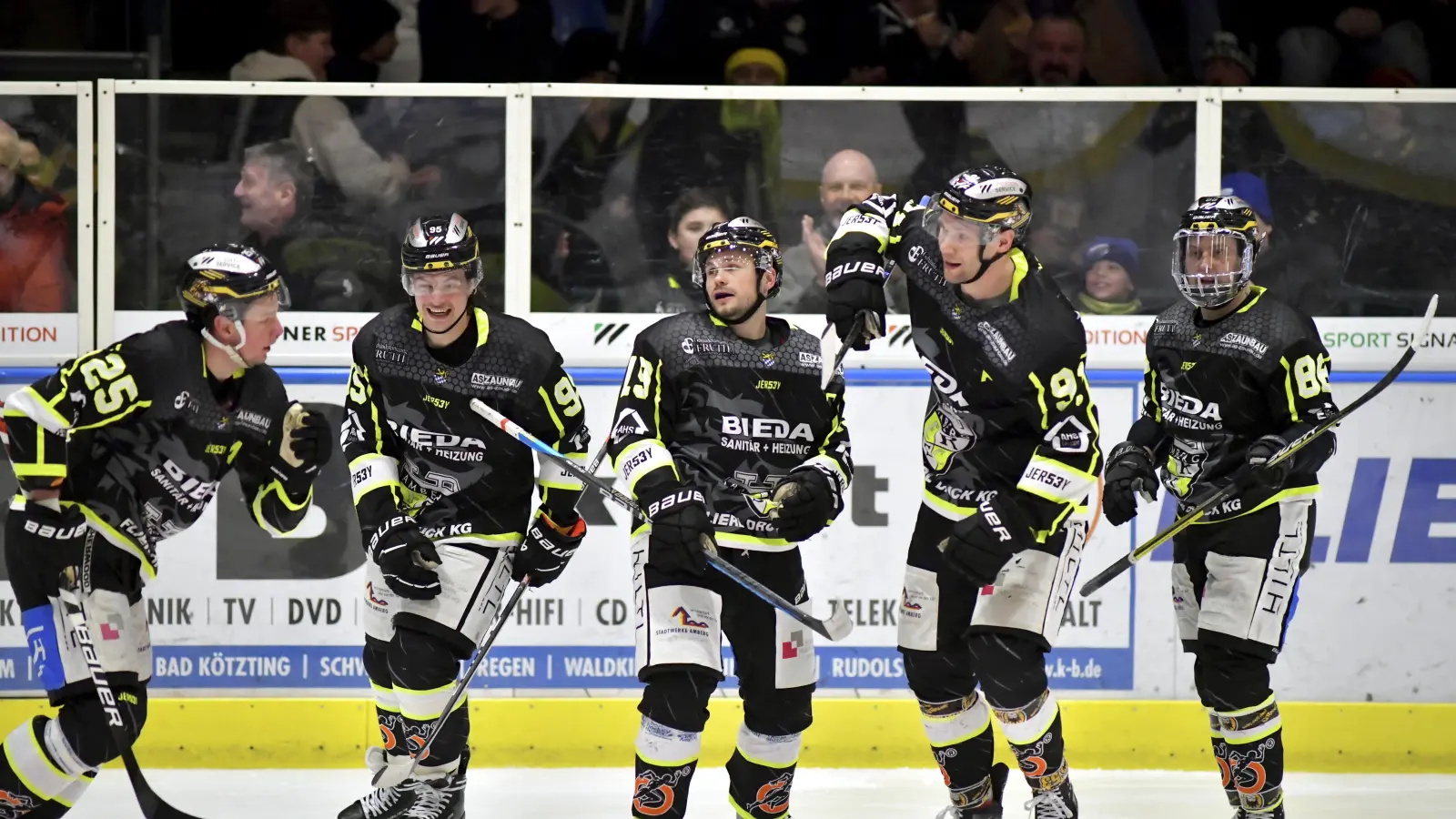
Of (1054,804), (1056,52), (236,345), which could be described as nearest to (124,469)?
Result: (236,345)

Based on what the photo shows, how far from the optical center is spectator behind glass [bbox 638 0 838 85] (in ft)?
19.7

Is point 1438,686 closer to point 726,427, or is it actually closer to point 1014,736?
point 1014,736

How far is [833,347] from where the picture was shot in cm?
373

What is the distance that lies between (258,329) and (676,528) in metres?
1.10

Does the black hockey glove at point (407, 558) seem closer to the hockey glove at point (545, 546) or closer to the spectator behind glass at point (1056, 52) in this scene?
the hockey glove at point (545, 546)

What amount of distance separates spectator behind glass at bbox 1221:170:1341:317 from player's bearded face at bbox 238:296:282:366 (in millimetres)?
3085

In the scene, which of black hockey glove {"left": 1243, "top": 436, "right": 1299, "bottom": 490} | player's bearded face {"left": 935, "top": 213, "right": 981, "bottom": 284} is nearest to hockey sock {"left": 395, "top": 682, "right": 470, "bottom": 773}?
player's bearded face {"left": 935, "top": 213, "right": 981, "bottom": 284}

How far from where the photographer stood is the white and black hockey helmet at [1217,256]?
4.11 metres

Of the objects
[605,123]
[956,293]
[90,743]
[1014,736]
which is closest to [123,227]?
[605,123]

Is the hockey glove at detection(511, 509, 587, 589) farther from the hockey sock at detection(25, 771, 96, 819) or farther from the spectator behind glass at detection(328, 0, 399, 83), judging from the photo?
the spectator behind glass at detection(328, 0, 399, 83)

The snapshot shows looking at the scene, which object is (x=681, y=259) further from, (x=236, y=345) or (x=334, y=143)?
(x=236, y=345)

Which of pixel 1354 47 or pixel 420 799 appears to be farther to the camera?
pixel 1354 47

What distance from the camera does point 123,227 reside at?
5.21 meters

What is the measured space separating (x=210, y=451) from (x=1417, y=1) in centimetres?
467
